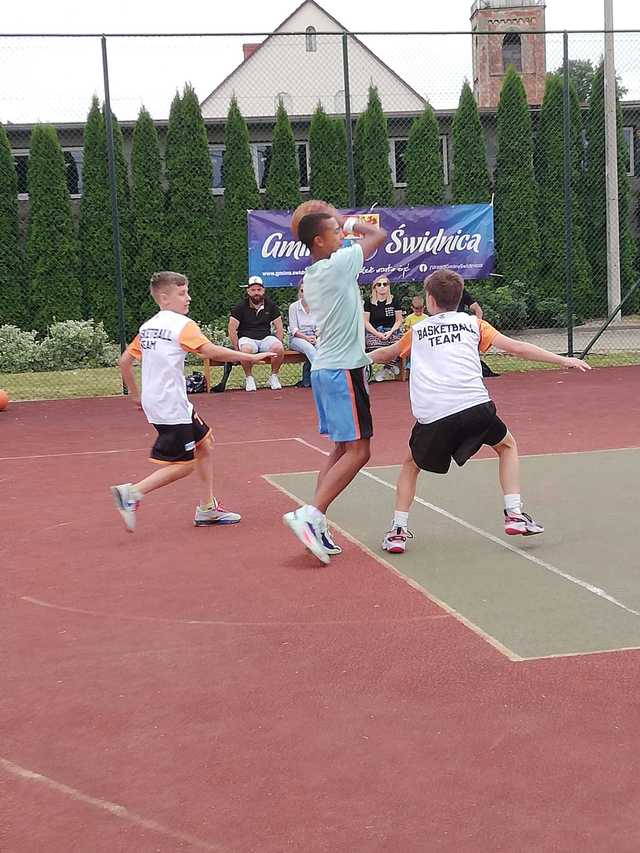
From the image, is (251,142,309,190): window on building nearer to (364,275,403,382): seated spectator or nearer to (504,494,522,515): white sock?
(364,275,403,382): seated spectator

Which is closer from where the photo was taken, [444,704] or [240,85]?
[444,704]

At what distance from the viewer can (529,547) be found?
6027mm

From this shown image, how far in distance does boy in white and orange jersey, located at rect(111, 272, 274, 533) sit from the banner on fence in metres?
9.04

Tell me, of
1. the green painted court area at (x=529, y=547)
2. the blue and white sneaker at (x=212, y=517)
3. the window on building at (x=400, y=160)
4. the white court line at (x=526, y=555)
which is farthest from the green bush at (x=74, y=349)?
the blue and white sneaker at (x=212, y=517)

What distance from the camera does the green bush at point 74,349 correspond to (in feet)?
61.5

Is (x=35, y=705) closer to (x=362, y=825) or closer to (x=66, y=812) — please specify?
(x=66, y=812)

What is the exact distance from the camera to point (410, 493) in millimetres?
6070

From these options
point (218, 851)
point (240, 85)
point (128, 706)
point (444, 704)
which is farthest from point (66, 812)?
point (240, 85)

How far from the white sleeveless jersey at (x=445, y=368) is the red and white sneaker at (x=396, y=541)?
0.60 meters

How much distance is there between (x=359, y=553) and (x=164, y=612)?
1356mm

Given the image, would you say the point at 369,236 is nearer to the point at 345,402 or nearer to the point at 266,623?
the point at 345,402

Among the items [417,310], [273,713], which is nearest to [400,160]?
[417,310]

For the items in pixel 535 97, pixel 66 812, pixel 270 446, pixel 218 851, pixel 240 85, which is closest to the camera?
pixel 218 851

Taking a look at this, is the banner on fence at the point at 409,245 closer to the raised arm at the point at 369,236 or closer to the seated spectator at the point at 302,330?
the seated spectator at the point at 302,330
